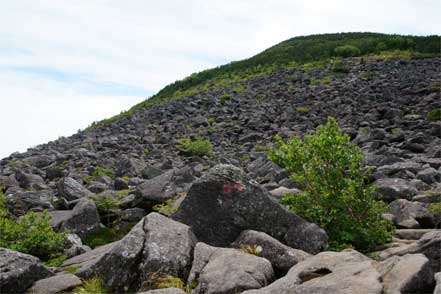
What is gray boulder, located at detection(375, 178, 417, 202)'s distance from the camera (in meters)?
15.1

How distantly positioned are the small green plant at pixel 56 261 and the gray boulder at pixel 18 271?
111 centimetres

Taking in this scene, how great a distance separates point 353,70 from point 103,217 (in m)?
45.3

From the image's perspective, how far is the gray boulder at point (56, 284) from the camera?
10360 mm

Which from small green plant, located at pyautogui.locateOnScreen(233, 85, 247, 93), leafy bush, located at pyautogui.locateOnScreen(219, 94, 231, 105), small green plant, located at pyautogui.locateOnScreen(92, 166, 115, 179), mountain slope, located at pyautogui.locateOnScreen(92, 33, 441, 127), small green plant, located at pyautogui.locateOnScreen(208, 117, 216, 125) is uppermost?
mountain slope, located at pyautogui.locateOnScreen(92, 33, 441, 127)

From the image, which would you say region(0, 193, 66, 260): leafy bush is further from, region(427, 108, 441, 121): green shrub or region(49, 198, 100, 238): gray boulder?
region(427, 108, 441, 121): green shrub

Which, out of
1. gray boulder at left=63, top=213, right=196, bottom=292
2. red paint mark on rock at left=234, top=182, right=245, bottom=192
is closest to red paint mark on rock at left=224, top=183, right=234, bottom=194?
red paint mark on rock at left=234, top=182, right=245, bottom=192

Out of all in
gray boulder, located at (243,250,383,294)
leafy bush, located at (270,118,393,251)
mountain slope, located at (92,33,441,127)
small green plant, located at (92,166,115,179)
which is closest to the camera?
gray boulder, located at (243,250,383,294)

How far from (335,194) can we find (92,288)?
5934mm

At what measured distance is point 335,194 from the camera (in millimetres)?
12383

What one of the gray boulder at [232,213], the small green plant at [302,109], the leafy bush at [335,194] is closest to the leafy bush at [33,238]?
the gray boulder at [232,213]

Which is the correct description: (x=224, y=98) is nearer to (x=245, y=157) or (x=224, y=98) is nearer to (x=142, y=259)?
(x=245, y=157)

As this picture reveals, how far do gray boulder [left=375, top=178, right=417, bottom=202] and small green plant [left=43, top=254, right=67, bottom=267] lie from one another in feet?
29.1

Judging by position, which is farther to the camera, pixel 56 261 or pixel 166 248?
pixel 56 261

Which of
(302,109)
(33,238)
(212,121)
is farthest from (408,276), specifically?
(212,121)
